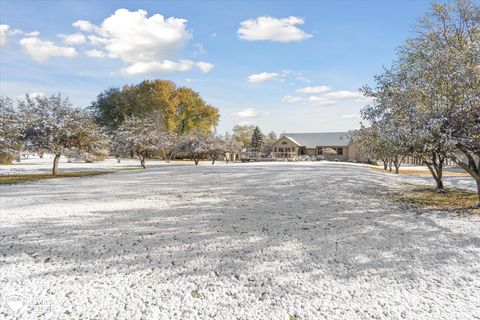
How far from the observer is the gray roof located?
60.2 meters

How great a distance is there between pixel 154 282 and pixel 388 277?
3.46 metres

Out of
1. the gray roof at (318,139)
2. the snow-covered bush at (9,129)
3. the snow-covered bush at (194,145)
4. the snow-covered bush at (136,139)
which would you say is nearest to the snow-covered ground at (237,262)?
the snow-covered bush at (9,129)

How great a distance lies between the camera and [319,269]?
15.9ft

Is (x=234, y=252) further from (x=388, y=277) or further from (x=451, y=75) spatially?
(x=451, y=75)

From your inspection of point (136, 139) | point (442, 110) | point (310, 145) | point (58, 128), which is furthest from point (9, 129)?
point (310, 145)

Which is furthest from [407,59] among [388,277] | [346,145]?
[346,145]

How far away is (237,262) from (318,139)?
6019 centimetres

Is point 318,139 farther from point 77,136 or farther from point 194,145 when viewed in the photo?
point 77,136

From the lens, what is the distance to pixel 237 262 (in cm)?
506

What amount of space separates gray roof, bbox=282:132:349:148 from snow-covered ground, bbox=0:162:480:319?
5233cm

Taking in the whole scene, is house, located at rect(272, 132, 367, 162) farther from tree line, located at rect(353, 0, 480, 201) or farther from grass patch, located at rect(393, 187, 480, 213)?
tree line, located at rect(353, 0, 480, 201)

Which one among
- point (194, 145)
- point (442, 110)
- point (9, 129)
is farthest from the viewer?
point (194, 145)

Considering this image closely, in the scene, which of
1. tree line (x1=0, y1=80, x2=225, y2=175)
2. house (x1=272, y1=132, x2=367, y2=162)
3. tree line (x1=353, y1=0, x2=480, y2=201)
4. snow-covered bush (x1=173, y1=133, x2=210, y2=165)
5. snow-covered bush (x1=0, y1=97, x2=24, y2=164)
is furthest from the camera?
house (x1=272, y1=132, x2=367, y2=162)

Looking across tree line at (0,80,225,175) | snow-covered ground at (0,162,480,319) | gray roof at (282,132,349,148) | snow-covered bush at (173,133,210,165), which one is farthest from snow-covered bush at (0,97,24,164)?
gray roof at (282,132,349,148)
